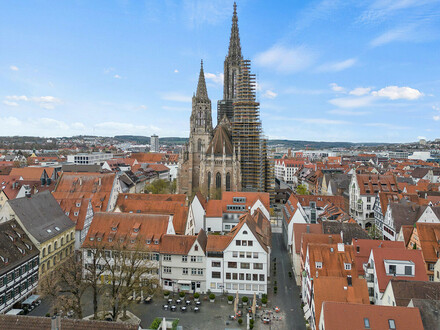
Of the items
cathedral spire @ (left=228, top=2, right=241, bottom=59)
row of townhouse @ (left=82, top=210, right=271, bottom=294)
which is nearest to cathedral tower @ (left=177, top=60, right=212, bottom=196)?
cathedral spire @ (left=228, top=2, right=241, bottom=59)

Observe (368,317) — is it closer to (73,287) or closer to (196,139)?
(73,287)

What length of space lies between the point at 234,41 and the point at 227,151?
4816cm

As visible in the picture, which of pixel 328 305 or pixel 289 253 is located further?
pixel 289 253

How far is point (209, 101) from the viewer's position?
4281 inches

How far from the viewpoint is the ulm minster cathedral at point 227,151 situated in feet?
311

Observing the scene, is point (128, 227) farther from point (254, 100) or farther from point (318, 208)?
point (254, 100)

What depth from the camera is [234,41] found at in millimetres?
122562

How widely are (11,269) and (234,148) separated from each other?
220 ft

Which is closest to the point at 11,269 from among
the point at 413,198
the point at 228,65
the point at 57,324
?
the point at 57,324

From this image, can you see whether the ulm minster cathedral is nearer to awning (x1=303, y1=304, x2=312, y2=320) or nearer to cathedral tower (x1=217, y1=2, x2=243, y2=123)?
cathedral tower (x1=217, y1=2, x2=243, y2=123)

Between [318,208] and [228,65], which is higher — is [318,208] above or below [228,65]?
below

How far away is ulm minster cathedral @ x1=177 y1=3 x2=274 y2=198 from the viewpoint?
311 feet

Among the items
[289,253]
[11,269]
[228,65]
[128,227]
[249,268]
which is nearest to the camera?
[11,269]

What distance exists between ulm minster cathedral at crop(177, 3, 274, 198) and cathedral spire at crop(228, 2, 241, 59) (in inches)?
523
